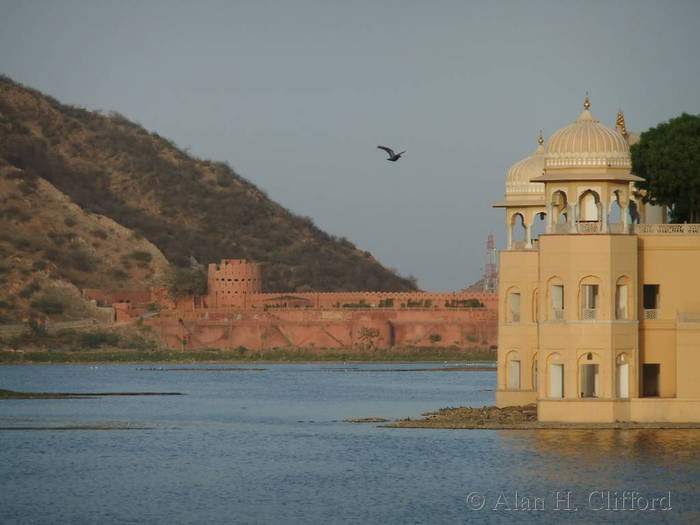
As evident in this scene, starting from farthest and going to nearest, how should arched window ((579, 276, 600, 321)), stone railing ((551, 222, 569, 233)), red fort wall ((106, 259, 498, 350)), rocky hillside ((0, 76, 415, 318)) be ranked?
rocky hillside ((0, 76, 415, 318)), red fort wall ((106, 259, 498, 350)), stone railing ((551, 222, 569, 233)), arched window ((579, 276, 600, 321))

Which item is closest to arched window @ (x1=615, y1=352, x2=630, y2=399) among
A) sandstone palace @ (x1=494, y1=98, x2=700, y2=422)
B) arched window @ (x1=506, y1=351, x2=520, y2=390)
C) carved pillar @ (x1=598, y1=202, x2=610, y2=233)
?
sandstone palace @ (x1=494, y1=98, x2=700, y2=422)

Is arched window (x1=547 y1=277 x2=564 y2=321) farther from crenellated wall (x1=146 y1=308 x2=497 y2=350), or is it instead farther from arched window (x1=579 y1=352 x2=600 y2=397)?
crenellated wall (x1=146 y1=308 x2=497 y2=350)

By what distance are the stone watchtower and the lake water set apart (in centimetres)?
5109

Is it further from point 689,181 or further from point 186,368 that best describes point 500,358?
point 186,368

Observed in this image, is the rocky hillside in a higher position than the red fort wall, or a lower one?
higher

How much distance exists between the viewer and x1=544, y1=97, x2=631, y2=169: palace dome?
3912 cm

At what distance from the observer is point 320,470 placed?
34938mm

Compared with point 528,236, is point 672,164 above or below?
above

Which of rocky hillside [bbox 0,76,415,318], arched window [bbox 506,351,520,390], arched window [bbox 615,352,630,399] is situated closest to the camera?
arched window [bbox 615,352,630,399]

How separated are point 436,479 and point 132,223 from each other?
104 metres

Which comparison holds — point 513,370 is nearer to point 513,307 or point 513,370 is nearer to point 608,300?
point 513,307

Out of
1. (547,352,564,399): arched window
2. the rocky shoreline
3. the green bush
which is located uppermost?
the green bush

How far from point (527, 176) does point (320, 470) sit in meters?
13.7

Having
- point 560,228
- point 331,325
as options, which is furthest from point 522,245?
point 331,325
